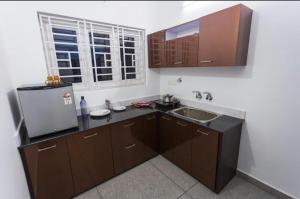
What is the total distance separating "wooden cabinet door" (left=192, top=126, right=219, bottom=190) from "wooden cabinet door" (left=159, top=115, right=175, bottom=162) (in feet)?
1.25

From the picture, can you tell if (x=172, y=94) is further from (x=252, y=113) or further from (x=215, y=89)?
(x=252, y=113)

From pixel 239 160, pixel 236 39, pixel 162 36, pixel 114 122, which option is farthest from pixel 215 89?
pixel 114 122

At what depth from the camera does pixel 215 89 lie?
6.77 feet

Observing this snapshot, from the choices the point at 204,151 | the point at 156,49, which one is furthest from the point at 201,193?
the point at 156,49

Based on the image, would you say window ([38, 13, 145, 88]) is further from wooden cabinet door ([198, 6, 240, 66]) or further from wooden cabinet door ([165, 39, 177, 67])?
wooden cabinet door ([198, 6, 240, 66])

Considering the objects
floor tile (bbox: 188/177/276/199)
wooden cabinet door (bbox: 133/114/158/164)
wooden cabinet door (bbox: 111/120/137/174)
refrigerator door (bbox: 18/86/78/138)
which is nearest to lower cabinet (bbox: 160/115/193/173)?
wooden cabinet door (bbox: 133/114/158/164)

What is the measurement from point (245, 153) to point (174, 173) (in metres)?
0.96

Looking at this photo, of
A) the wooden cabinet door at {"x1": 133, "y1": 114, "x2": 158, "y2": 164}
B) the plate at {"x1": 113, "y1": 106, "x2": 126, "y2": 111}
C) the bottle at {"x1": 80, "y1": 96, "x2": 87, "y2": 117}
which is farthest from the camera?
the plate at {"x1": 113, "y1": 106, "x2": 126, "y2": 111}

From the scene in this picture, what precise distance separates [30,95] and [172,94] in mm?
2060

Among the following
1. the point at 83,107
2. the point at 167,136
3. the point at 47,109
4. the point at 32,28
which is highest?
the point at 32,28

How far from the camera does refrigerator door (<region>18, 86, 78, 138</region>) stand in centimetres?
137

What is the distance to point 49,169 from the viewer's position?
1.49 m

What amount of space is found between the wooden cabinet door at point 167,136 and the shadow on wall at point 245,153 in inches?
34.6

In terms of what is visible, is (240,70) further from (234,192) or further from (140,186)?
(140,186)
